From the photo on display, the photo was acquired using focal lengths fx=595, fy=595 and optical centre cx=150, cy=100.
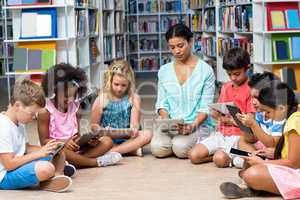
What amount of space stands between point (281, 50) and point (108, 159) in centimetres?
276

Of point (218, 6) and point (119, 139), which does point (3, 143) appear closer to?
point (119, 139)

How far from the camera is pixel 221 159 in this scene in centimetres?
377

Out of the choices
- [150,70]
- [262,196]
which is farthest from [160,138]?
[150,70]

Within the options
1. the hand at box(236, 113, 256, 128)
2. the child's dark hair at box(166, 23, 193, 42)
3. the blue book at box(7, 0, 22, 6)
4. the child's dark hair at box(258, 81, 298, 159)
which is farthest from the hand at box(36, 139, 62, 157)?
the blue book at box(7, 0, 22, 6)

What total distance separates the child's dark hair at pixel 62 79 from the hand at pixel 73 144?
295 millimetres

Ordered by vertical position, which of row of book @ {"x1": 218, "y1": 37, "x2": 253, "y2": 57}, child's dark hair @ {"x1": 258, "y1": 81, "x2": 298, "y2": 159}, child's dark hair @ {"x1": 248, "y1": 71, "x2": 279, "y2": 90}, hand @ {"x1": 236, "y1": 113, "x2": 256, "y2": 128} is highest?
row of book @ {"x1": 218, "y1": 37, "x2": 253, "y2": 57}

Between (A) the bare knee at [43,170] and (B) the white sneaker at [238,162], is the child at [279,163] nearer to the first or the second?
(B) the white sneaker at [238,162]

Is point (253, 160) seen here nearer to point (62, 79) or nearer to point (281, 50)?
point (62, 79)

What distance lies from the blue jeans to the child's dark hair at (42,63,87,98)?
0.62m

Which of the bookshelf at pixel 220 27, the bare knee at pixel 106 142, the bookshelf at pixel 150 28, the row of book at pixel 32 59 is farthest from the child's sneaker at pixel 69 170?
the bookshelf at pixel 150 28

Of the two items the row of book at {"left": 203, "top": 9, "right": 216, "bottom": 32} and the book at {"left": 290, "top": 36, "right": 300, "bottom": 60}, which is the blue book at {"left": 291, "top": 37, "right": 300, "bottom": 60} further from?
the row of book at {"left": 203, "top": 9, "right": 216, "bottom": 32}

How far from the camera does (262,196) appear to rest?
3035mm

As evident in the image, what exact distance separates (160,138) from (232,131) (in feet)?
1.75

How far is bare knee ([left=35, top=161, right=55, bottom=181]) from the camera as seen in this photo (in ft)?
10.4
